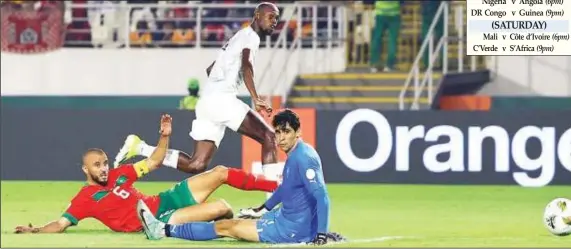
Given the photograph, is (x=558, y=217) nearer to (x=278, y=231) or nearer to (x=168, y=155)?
(x=278, y=231)

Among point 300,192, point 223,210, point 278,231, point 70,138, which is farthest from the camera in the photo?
point 70,138

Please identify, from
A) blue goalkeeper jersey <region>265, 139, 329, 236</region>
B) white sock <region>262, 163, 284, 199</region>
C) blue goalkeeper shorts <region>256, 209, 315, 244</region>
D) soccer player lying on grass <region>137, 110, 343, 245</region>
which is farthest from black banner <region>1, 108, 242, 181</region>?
blue goalkeeper jersey <region>265, 139, 329, 236</region>

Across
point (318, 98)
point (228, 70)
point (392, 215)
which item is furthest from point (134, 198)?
point (318, 98)

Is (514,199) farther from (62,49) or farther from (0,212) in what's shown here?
(62,49)

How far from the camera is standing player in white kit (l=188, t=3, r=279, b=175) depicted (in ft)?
59.3

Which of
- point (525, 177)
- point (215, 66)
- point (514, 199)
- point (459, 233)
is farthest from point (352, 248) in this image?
point (525, 177)

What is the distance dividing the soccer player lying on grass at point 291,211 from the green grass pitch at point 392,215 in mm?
122

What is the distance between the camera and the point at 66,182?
25.3 m

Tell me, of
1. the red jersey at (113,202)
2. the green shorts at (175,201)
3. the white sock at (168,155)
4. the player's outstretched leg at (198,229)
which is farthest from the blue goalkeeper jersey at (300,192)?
the white sock at (168,155)

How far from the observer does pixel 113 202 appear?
1622 centimetres

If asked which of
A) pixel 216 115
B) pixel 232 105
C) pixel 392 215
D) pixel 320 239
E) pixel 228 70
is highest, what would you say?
pixel 228 70

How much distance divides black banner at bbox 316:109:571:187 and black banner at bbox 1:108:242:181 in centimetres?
162

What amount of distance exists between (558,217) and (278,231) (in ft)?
8.82

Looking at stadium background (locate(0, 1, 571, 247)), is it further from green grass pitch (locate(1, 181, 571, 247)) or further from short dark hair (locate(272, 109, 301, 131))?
short dark hair (locate(272, 109, 301, 131))
